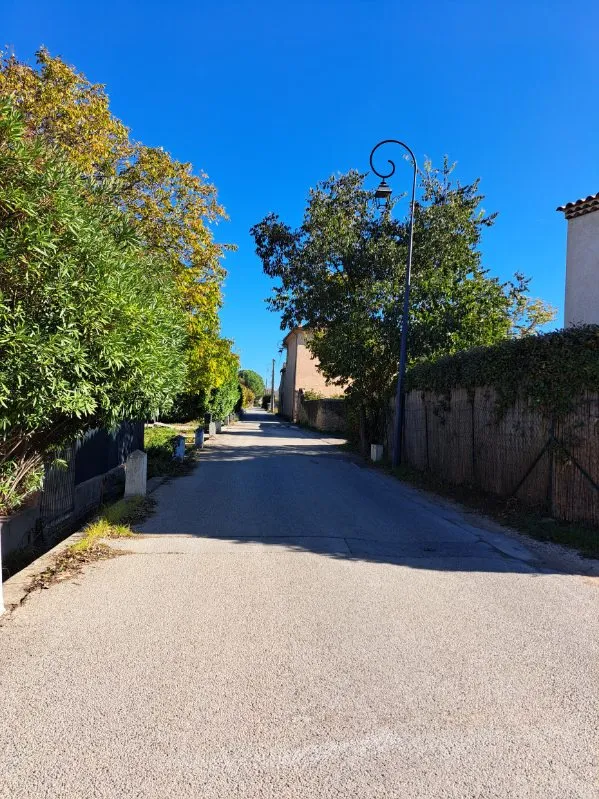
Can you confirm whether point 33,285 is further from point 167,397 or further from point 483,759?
point 483,759

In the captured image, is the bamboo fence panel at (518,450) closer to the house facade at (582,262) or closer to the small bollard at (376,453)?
the house facade at (582,262)

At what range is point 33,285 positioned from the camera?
4.36m

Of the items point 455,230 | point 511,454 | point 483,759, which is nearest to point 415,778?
point 483,759

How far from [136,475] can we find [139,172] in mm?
8202

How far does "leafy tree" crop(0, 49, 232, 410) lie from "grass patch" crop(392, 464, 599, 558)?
19.1 ft

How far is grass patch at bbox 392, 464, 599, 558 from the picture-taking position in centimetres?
736

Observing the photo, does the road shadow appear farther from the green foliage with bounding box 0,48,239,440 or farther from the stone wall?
the stone wall

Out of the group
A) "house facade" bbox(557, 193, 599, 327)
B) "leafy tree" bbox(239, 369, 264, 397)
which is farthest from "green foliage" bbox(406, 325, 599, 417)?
"leafy tree" bbox(239, 369, 264, 397)

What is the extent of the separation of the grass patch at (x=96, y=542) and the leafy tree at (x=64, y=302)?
102cm

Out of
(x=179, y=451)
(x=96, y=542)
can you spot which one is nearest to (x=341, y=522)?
(x=96, y=542)

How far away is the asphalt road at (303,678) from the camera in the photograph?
104 inches

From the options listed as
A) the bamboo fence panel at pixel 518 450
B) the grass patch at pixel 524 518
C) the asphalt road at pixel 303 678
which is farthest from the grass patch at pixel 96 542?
the bamboo fence panel at pixel 518 450

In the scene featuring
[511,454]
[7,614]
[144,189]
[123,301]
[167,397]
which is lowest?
[7,614]

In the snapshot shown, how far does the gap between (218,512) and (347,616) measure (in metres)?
5.01
